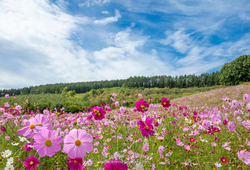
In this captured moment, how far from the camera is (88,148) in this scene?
3.07ft

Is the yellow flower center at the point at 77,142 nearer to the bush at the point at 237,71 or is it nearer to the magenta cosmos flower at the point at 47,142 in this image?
the magenta cosmos flower at the point at 47,142

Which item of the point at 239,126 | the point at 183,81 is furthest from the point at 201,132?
the point at 183,81

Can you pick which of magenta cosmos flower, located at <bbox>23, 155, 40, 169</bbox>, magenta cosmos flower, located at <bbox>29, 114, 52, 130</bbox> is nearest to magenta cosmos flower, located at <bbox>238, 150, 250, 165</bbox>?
magenta cosmos flower, located at <bbox>29, 114, 52, 130</bbox>

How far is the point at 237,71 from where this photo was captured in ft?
93.9

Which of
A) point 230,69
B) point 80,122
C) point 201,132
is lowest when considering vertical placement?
point 201,132

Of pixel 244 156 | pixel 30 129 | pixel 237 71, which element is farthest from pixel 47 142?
pixel 237 71

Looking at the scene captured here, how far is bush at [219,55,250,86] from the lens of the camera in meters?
28.2

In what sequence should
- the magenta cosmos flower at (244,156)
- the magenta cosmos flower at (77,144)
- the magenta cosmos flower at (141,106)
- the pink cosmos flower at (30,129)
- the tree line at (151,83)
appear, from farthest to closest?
the tree line at (151,83) < the magenta cosmos flower at (244,156) < the magenta cosmos flower at (141,106) < the pink cosmos flower at (30,129) < the magenta cosmos flower at (77,144)

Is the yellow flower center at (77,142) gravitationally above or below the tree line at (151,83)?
below

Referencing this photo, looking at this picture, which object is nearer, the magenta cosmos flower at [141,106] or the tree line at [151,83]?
the magenta cosmos flower at [141,106]

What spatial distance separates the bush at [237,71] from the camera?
2819 cm

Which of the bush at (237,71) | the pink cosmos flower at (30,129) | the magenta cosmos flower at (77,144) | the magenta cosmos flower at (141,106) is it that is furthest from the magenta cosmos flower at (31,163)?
the bush at (237,71)

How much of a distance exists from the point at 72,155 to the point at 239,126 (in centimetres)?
475

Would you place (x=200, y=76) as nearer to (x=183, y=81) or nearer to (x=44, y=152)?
(x=183, y=81)
